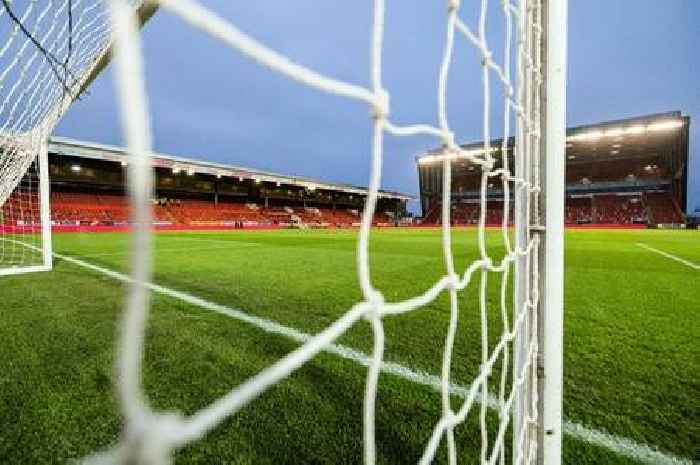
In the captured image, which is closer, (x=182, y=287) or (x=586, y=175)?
(x=182, y=287)

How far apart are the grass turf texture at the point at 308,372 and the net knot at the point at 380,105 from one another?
0.86m

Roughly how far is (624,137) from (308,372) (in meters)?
33.3

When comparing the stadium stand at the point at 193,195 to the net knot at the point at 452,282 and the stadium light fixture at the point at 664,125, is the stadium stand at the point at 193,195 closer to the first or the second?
the net knot at the point at 452,282

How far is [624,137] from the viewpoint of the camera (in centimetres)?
2744

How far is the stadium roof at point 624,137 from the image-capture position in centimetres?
2594

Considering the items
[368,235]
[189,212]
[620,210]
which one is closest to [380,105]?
[368,235]

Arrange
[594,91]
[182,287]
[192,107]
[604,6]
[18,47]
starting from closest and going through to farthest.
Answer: [18,47], [182,287], [192,107], [604,6], [594,91]

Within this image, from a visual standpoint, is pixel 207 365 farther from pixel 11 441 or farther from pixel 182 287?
pixel 182 287

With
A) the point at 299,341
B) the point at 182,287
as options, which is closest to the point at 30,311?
the point at 182,287

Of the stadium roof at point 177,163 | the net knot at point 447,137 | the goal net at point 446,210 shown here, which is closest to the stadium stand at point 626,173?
the stadium roof at point 177,163

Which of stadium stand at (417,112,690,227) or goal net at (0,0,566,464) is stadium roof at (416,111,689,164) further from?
goal net at (0,0,566,464)

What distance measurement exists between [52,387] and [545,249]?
166cm

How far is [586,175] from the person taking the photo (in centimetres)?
3209

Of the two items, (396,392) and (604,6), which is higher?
(604,6)
